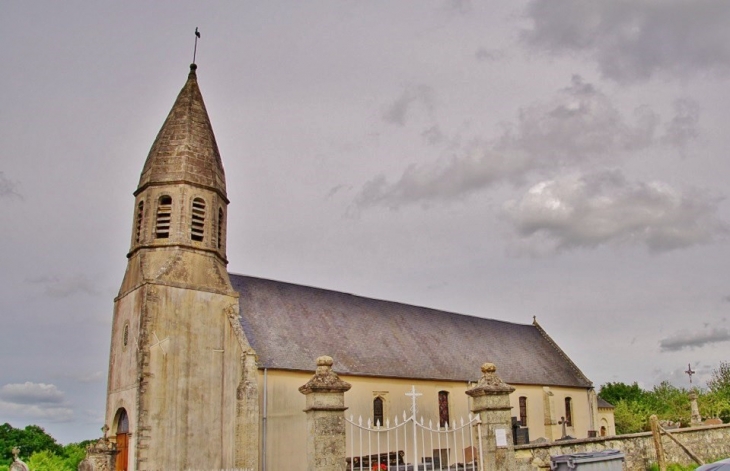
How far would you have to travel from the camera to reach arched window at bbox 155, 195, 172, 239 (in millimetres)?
21984

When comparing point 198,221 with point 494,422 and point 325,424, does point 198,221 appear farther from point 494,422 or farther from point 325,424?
point 494,422

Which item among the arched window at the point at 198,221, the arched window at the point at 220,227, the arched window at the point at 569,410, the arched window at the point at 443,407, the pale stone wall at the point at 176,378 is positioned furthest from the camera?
the arched window at the point at 569,410

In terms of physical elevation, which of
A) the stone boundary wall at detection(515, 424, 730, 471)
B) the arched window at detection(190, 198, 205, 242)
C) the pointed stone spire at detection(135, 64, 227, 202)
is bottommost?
the stone boundary wall at detection(515, 424, 730, 471)

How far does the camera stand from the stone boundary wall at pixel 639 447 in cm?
1416

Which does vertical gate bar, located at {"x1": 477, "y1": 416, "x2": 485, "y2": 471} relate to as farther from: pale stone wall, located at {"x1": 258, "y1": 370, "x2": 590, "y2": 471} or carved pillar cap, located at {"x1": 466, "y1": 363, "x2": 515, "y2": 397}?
pale stone wall, located at {"x1": 258, "y1": 370, "x2": 590, "y2": 471}

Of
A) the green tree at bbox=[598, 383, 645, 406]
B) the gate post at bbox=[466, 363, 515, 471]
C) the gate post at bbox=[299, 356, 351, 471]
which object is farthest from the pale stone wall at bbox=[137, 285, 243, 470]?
the green tree at bbox=[598, 383, 645, 406]

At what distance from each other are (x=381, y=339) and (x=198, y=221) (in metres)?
9.83

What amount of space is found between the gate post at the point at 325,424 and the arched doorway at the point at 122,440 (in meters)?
11.0

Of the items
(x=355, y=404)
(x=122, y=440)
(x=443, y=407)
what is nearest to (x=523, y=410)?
(x=443, y=407)

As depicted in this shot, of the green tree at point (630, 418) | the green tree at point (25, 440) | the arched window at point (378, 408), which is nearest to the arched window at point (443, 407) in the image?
the arched window at point (378, 408)

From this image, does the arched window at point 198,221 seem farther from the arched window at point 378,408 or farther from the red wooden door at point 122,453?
the arched window at point 378,408

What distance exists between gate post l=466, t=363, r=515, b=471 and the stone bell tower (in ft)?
31.9

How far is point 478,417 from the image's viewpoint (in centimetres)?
1309

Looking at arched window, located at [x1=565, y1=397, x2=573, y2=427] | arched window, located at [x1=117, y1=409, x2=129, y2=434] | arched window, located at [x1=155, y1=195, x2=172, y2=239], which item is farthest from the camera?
arched window, located at [x1=565, y1=397, x2=573, y2=427]
